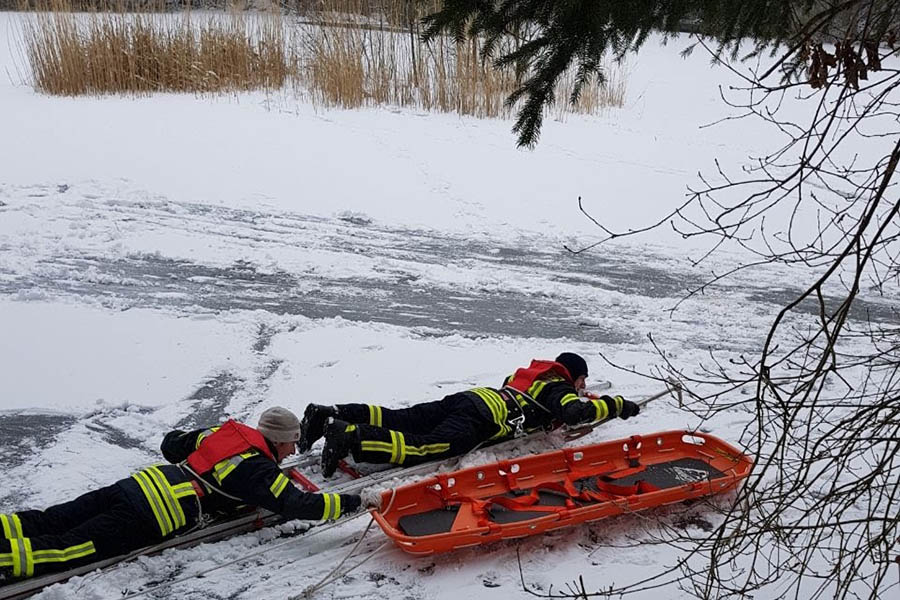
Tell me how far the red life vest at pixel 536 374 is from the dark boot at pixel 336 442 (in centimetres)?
117

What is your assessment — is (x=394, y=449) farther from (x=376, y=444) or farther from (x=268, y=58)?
(x=268, y=58)

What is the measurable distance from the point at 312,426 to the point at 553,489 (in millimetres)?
1352

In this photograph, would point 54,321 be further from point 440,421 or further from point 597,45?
point 597,45

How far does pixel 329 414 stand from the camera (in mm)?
4918

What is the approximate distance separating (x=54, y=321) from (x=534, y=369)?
3604 millimetres

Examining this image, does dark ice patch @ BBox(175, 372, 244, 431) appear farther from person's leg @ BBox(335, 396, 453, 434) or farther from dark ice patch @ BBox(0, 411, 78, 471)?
person's leg @ BBox(335, 396, 453, 434)

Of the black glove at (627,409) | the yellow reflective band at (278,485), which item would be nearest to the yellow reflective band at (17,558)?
the yellow reflective band at (278,485)

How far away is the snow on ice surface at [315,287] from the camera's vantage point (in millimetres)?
4391

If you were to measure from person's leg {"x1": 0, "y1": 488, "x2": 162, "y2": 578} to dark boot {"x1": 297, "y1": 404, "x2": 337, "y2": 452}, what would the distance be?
1038 millimetres

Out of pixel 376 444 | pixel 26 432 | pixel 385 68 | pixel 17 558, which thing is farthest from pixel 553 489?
pixel 385 68

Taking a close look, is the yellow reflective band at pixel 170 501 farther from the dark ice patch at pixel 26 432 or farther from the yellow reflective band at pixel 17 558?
the dark ice patch at pixel 26 432

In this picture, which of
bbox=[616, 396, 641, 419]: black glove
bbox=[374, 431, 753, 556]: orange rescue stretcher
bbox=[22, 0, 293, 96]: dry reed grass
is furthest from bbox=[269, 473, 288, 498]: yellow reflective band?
bbox=[22, 0, 293, 96]: dry reed grass

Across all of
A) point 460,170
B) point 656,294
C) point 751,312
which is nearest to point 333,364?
point 656,294

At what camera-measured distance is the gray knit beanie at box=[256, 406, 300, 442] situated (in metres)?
4.31
